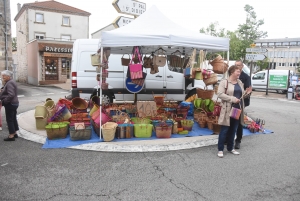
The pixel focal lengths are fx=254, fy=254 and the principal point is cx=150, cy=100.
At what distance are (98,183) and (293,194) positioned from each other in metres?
2.71

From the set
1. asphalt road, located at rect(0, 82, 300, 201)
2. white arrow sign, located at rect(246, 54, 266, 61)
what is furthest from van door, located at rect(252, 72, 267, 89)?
asphalt road, located at rect(0, 82, 300, 201)

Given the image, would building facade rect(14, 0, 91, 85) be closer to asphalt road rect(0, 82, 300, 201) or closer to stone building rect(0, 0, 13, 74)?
stone building rect(0, 0, 13, 74)

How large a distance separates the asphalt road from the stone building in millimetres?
14837

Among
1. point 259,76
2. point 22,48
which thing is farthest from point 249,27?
point 22,48

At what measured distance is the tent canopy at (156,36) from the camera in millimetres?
5703

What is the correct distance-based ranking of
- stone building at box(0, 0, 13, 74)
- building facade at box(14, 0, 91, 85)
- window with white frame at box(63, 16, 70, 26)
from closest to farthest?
stone building at box(0, 0, 13, 74), building facade at box(14, 0, 91, 85), window with white frame at box(63, 16, 70, 26)

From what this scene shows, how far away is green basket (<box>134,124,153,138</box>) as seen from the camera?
19.6 ft

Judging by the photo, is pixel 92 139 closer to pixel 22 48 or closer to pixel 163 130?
pixel 163 130

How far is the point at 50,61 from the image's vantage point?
26.9 metres

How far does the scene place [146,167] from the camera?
14.3 feet

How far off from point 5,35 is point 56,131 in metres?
15.3

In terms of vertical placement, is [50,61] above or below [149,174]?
above

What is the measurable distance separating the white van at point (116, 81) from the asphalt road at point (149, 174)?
3.76 meters

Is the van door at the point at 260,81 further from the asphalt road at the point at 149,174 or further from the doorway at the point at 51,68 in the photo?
the doorway at the point at 51,68
